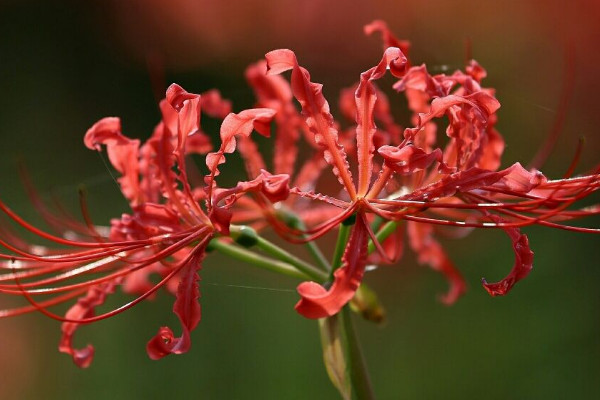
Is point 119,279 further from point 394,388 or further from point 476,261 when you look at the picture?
point 476,261

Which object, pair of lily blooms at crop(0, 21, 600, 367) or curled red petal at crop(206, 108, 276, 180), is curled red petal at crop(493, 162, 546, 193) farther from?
curled red petal at crop(206, 108, 276, 180)

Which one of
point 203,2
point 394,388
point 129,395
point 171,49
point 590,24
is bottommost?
point 394,388

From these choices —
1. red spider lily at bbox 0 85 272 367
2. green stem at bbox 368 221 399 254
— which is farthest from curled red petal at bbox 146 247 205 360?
green stem at bbox 368 221 399 254

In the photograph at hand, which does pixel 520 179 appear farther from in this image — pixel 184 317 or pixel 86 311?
pixel 86 311

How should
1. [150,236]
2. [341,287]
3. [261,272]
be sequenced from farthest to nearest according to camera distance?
[261,272], [150,236], [341,287]

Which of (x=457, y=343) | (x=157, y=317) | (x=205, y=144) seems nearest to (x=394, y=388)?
(x=457, y=343)

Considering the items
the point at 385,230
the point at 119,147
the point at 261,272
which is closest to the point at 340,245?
the point at 385,230

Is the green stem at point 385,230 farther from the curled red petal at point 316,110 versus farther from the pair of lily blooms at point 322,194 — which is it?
the curled red petal at point 316,110
